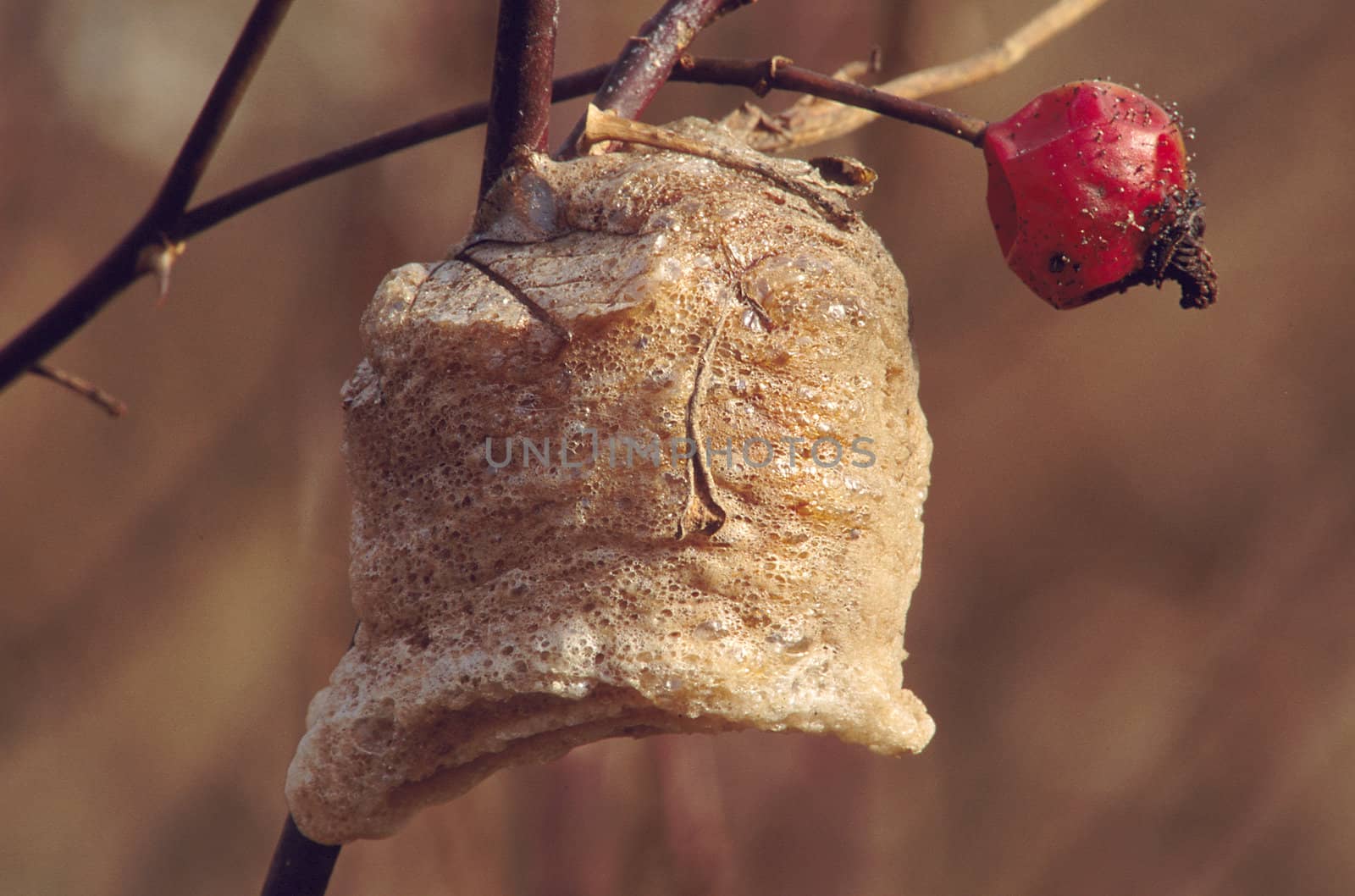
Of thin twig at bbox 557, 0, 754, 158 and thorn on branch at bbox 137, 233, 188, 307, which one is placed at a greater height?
thin twig at bbox 557, 0, 754, 158

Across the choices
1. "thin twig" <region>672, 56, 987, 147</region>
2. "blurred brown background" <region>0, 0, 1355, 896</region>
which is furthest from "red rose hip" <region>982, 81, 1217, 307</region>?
"blurred brown background" <region>0, 0, 1355, 896</region>

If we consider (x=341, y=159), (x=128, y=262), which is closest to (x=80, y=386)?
(x=128, y=262)

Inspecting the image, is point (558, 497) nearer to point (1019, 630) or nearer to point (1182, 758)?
point (1019, 630)

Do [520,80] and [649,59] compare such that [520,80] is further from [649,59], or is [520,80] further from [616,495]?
[616,495]

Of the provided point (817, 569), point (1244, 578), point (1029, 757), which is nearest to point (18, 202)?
point (817, 569)

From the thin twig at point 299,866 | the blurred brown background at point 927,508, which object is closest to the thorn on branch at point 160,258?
the thin twig at point 299,866

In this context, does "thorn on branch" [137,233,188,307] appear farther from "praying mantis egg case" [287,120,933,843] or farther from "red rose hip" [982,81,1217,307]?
"red rose hip" [982,81,1217,307]
